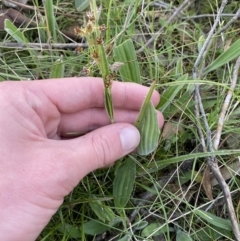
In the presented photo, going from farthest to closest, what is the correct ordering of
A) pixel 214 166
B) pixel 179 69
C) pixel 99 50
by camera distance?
pixel 179 69 → pixel 214 166 → pixel 99 50

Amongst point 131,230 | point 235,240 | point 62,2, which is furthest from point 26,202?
point 62,2

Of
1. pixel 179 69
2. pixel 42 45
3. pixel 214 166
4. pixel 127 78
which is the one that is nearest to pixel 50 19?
pixel 42 45

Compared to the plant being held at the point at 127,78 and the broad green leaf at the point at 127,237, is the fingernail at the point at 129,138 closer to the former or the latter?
the plant being held at the point at 127,78

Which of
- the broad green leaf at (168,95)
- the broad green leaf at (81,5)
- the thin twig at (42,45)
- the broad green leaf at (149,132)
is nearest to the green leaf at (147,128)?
the broad green leaf at (149,132)

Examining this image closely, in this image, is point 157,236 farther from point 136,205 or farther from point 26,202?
point 26,202

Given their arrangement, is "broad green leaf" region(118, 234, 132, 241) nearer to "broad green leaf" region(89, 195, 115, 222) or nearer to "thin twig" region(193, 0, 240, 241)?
"broad green leaf" region(89, 195, 115, 222)

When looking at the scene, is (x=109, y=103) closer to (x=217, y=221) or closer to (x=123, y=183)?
(x=123, y=183)

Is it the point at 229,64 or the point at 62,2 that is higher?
the point at 62,2
